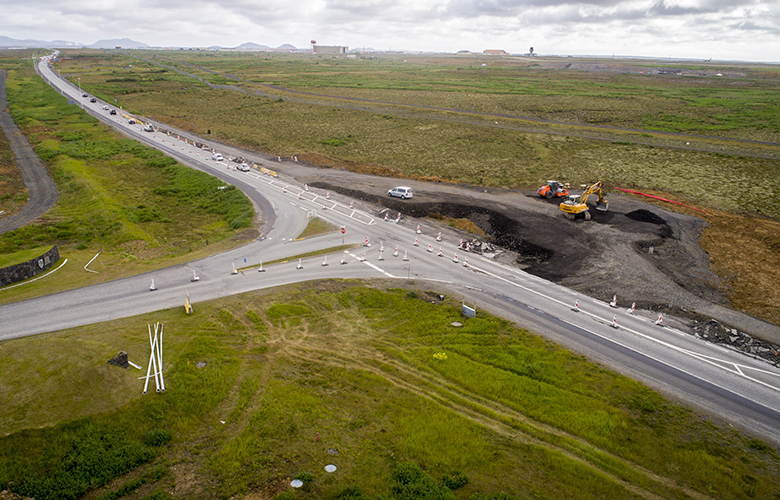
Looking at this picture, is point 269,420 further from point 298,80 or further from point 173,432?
point 298,80

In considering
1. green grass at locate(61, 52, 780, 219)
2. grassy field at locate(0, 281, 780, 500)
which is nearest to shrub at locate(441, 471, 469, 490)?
grassy field at locate(0, 281, 780, 500)

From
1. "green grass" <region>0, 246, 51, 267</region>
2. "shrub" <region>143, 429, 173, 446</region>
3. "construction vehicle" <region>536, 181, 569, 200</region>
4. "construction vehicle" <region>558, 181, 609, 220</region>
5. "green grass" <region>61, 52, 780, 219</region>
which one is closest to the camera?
"shrub" <region>143, 429, 173, 446</region>

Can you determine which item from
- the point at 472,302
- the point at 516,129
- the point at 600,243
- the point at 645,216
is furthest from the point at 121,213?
the point at 516,129

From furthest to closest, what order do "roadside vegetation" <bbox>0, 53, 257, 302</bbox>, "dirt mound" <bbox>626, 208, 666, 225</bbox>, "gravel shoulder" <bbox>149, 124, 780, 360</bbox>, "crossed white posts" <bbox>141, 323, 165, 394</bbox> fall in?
"dirt mound" <bbox>626, 208, 666, 225</bbox>, "roadside vegetation" <bbox>0, 53, 257, 302</bbox>, "gravel shoulder" <bbox>149, 124, 780, 360</bbox>, "crossed white posts" <bbox>141, 323, 165, 394</bbox>

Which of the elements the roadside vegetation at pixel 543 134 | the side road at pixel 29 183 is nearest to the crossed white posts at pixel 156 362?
the side road at pixel 29 183

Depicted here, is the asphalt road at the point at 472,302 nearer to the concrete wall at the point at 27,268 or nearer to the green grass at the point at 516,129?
the concrete wall at the point at 27,268

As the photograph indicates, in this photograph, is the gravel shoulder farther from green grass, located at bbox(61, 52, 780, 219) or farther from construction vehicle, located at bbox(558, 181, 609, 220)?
green grass, located at bbox(61, 52, 780, 219)
